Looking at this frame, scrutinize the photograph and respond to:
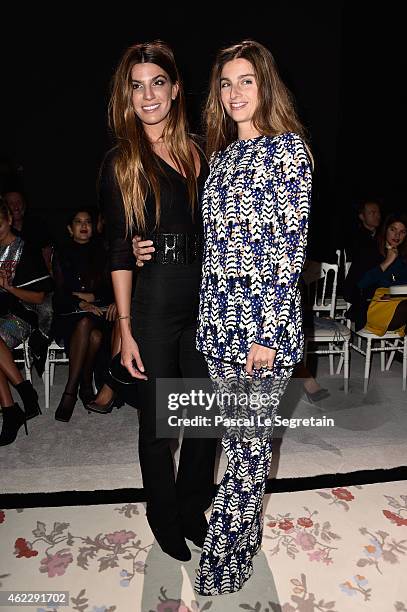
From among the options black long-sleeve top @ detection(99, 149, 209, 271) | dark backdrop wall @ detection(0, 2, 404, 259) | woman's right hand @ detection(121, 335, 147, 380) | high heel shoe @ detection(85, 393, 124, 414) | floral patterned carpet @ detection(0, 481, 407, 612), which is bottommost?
floral patterned carpet @ detection(0, 481, 407, 612)

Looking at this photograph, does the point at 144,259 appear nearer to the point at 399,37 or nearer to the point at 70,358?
the point at 70,358

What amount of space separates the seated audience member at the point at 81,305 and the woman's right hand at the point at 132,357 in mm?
1435

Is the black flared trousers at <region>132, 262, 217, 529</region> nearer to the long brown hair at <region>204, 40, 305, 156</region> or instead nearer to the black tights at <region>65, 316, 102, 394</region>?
the long brown hair at <region>204, 40, 305, 156</region>

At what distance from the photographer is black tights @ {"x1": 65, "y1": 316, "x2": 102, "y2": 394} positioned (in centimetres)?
306

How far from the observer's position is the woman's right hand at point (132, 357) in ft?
5.57

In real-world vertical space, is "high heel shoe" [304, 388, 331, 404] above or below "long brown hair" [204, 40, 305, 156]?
below

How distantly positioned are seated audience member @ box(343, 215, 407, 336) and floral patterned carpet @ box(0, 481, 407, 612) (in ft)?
4.26

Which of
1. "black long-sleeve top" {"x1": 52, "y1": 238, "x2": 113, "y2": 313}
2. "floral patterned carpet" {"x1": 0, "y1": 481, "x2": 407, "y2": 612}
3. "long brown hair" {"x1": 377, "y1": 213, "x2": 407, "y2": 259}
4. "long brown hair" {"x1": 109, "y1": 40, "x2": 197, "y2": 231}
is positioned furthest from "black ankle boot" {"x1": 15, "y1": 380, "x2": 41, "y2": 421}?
"long brown hair" {"x1": 377, "y1": 213, "x2": 407, "y2": 259}

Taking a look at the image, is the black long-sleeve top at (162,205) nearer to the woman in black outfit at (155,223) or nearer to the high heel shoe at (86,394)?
the woman in black outfit at (155,223)

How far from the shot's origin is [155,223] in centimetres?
162

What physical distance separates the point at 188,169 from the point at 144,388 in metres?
0.68

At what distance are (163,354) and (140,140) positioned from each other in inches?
25.2

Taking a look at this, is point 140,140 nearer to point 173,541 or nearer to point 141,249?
point 141,249

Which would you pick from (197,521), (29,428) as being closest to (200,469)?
(197,521)
